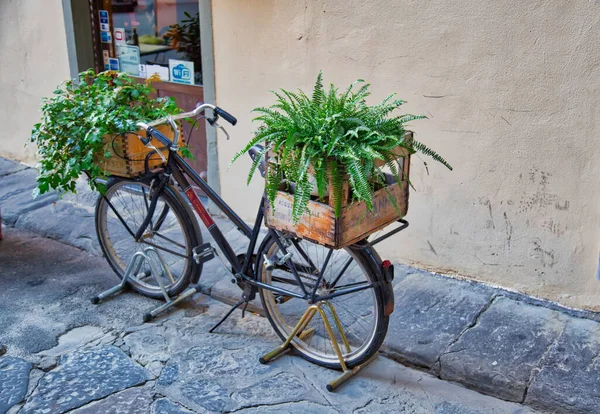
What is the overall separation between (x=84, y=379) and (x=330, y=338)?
1.35 metres

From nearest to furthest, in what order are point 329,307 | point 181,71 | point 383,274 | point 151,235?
point 383,274 → point 329,307 → point 151,235 → point 181,71

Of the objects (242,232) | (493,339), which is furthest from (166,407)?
(493,339)

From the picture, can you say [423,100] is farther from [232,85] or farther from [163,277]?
[163,277]

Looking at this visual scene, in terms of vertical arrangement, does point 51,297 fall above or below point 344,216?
below

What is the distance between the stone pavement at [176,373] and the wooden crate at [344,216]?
89 cm

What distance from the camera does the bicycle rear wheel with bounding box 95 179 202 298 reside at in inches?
170

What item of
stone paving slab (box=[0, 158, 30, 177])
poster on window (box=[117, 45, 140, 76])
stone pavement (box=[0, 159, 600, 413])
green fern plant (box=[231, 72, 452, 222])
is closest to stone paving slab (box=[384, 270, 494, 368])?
stone pavement (box=[0, 159, 600, 413])

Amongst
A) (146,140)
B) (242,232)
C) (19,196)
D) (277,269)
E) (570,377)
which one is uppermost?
(146,140)

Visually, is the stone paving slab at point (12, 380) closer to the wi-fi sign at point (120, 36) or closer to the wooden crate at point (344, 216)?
the wooden crate at point (344, 216)

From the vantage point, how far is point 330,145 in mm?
3094

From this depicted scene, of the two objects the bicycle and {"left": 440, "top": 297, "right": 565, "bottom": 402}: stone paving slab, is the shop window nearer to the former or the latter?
the bicycle

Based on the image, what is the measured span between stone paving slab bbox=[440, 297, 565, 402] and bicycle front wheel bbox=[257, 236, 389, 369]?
496 millimetres

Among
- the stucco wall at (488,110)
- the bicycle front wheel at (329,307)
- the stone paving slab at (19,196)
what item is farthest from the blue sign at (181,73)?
the bicycle front wheel at (329,307)

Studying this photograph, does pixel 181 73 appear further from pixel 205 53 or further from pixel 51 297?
pixel 51 297
